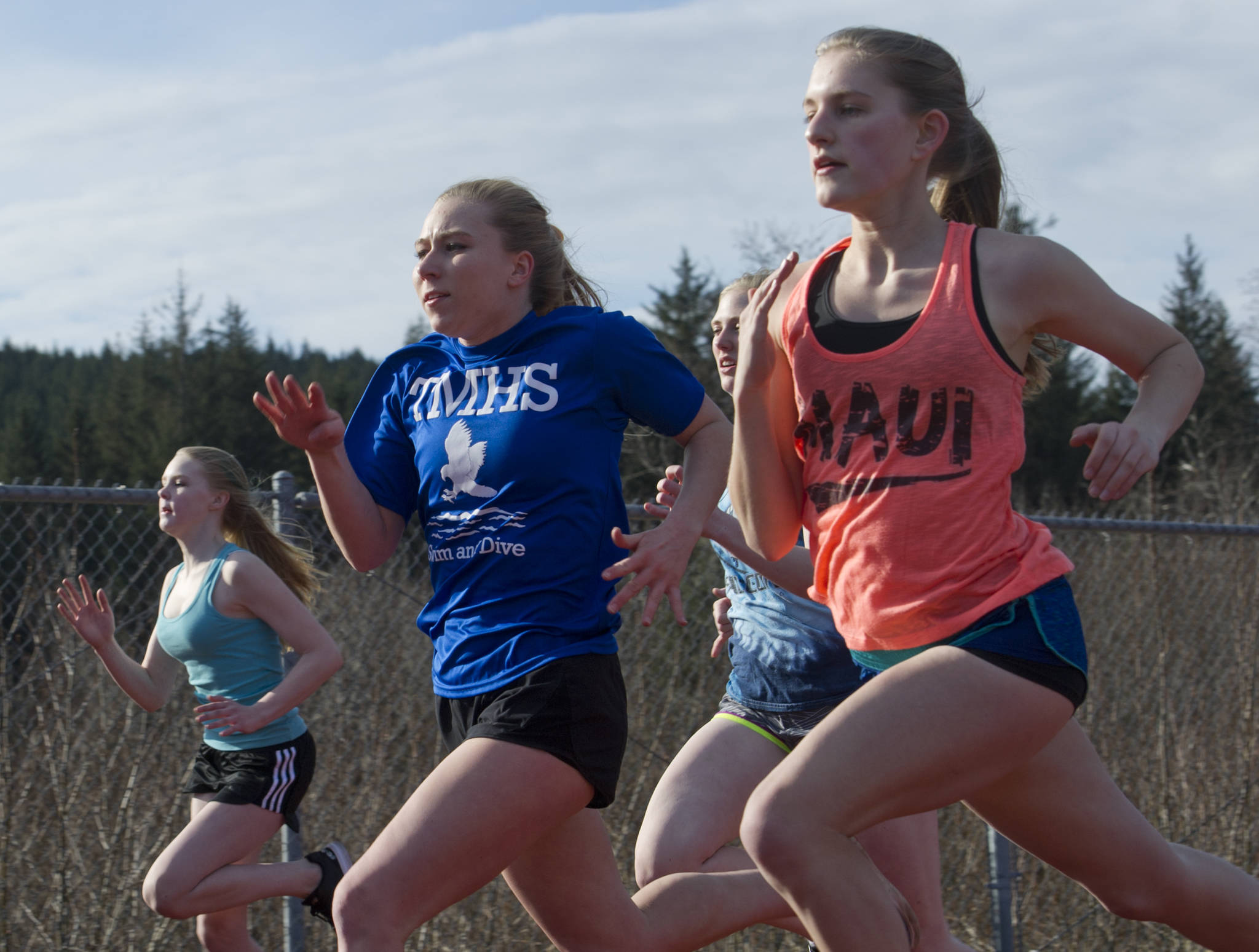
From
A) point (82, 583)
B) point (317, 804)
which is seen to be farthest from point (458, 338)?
point (317, 804)

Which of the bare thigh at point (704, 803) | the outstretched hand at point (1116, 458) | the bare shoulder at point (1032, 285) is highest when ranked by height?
the bare shoulder at point (1032, 285)

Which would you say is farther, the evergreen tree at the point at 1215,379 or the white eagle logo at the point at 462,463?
the evergreen tree at the point at 1215,379

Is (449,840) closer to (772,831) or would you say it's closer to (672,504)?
(772,831)

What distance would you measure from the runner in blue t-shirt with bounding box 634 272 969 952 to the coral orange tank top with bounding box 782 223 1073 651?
70 cm

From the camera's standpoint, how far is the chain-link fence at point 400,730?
4148 mm

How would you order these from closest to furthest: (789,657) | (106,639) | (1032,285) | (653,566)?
(1032,285)
(653,566)
(789,657)
(106,639)

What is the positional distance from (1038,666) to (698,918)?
3.93ft

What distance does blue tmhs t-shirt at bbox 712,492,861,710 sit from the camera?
349 centimetres

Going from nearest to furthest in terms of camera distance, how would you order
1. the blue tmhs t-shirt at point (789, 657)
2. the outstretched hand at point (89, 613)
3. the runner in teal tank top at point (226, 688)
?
the blue tmhs t-shirt at point (789, 657)
the runner in teal tank top at point (226, 688)
the outstretched hand at point (89, 613)

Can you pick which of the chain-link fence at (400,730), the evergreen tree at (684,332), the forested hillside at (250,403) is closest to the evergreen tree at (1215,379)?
the forested hillside at (250,403)

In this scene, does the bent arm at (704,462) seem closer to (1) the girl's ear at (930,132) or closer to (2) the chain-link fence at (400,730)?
(1) the girl's ear at (930,132)

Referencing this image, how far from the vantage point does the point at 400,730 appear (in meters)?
4.81

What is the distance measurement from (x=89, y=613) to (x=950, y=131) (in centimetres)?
291

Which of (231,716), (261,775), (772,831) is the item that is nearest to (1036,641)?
(772,831)
